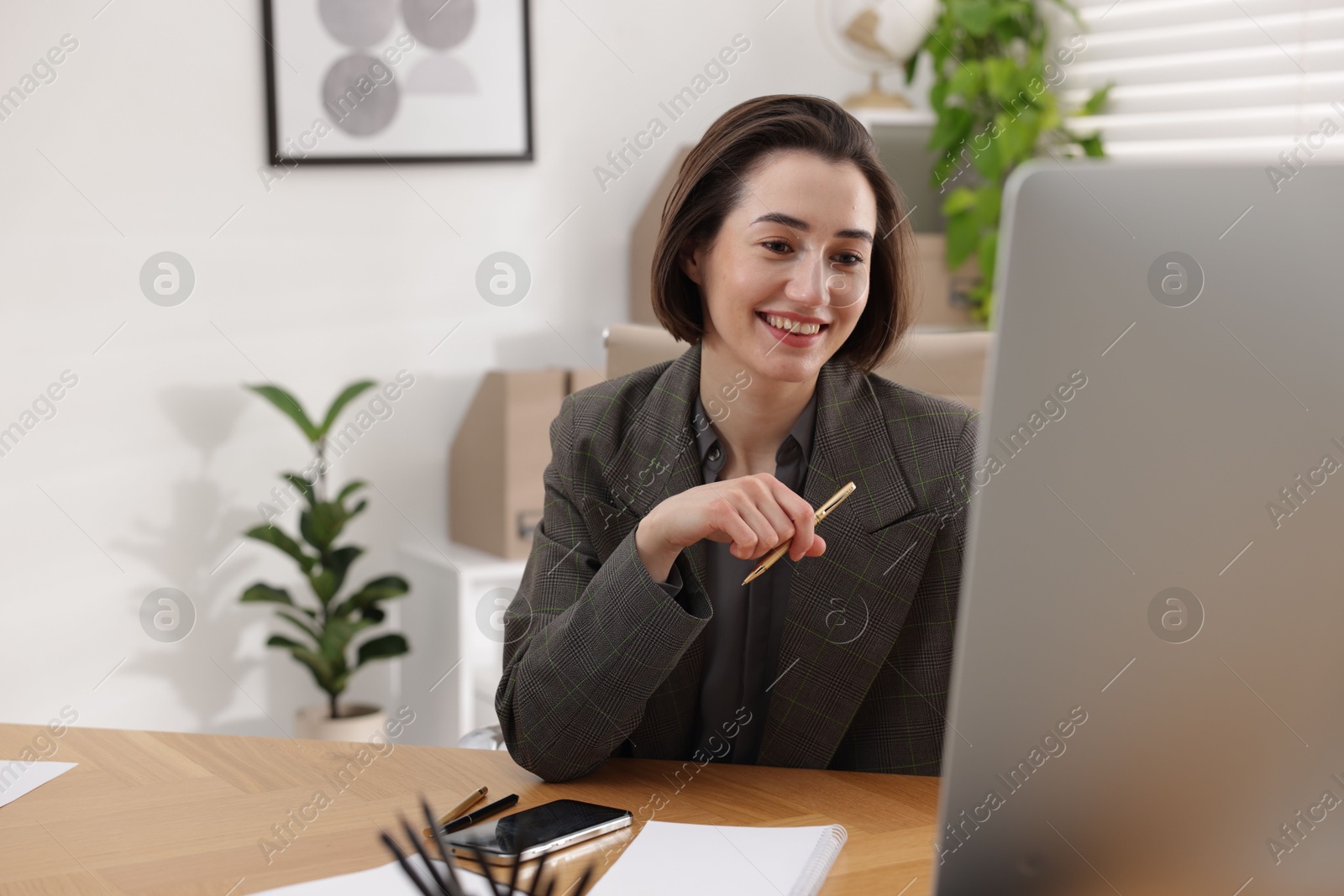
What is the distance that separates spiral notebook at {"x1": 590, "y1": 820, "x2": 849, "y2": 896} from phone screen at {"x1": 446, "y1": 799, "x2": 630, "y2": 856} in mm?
42

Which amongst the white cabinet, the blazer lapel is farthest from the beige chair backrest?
the white cabinet

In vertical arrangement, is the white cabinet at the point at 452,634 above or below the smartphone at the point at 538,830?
above

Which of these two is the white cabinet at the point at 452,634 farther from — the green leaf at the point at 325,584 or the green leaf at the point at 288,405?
the green leaf at the point at 288,405

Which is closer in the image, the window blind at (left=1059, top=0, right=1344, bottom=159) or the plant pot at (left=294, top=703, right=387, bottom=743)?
the window blind at (left=1059, top=0, right=1344, bottom=159)

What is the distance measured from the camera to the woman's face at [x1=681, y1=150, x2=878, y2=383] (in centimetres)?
132

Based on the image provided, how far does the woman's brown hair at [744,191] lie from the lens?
1.38m

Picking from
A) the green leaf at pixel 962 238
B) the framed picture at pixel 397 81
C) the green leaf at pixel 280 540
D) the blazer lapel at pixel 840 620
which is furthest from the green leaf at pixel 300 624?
the green leaf at pixel 962 238

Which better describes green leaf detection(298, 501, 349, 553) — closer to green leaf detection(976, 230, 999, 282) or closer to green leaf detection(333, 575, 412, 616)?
green leaf detection(333, 575, 412, 616)

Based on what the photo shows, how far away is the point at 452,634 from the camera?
280 cm

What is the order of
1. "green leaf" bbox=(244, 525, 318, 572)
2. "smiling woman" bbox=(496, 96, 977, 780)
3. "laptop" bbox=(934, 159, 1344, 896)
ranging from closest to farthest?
"laptop" bbox=(934, 159, 1344, 896)
"smiling woman" bbox=(496, 96, 977, 780)
"green leaf" bbox=(244, 525, 318, 572)

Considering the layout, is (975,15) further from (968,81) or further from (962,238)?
(962,238)

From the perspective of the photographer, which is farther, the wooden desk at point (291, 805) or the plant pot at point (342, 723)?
the plant pot at point (342, 723)

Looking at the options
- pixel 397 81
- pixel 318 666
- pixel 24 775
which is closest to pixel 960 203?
pixel 397 81

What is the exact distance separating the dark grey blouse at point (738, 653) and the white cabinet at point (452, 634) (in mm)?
1460
